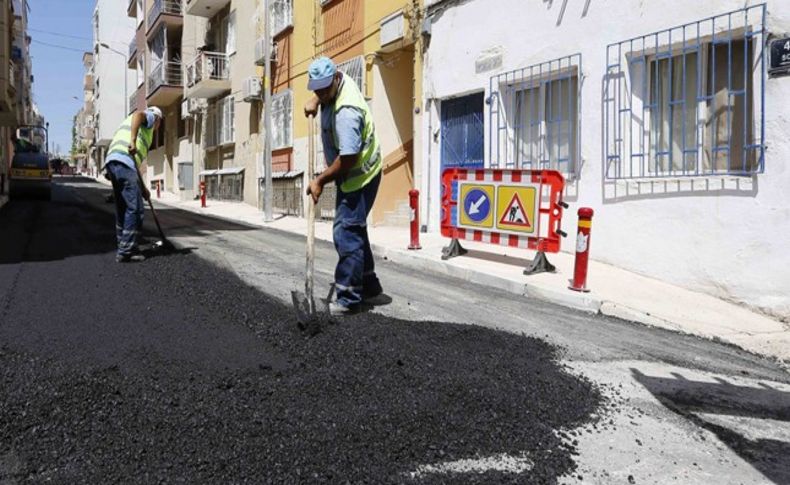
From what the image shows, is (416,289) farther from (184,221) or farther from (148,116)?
(184,221)

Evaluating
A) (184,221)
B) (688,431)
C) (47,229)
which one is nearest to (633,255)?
(688,431)

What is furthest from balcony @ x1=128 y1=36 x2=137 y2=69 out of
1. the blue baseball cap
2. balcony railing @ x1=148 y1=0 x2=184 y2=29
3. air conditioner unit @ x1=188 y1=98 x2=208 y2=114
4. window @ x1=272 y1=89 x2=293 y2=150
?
the blue baseball cap

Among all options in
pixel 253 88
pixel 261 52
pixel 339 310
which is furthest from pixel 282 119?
pixel 339 310

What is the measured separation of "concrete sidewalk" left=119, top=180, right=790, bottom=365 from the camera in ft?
18.5

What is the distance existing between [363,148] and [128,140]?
3.72m

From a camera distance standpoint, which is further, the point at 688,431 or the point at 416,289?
the point at 416,289

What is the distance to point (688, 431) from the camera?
3.40 metres

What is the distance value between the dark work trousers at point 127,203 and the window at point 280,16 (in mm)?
11928

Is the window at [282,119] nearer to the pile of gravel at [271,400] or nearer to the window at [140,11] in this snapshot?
the pile of gravel at [271,400]

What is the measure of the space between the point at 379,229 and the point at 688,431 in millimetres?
10199

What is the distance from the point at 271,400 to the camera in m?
3.35

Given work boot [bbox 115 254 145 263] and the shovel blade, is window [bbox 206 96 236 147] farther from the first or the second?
the shovel blade

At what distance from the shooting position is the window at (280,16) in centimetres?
1828

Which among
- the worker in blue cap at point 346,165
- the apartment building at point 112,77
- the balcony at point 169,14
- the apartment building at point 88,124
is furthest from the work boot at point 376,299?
the apartment building at point 88,124
